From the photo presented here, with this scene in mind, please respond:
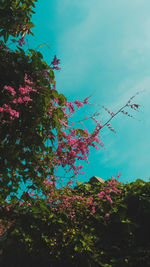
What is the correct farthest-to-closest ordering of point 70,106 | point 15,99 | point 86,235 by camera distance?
1. point 86,235
2. point 70,106
3. point 15,99

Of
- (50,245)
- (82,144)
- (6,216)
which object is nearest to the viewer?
(82,144)

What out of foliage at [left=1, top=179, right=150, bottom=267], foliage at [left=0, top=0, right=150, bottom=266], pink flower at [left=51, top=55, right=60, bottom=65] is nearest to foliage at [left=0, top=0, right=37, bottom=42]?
foliage at [left=0, top=0, right=150, bottom=266]

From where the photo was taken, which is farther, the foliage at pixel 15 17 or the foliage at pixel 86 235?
the foliage at pixel 86 235

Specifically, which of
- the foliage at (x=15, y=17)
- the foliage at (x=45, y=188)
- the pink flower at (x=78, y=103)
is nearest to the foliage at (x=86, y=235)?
the foliage at (x=45, y=188)

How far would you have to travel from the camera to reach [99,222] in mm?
5609

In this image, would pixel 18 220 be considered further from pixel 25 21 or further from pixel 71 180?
pixel 25 21

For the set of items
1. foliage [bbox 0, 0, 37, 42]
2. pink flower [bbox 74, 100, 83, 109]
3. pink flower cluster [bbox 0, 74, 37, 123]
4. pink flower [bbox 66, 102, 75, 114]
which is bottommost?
pink flower cluster [bbox 0, 74, 37, 123]

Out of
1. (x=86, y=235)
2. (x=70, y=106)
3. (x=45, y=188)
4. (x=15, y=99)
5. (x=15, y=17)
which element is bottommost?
(x=86, y=235)

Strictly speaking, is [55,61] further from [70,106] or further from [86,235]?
[86,235]

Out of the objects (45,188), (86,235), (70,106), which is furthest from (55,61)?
(86,235)

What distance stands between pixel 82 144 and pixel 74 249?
2489 mm

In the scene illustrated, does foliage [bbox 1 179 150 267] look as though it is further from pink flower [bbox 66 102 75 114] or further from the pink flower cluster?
the pink flower cluster

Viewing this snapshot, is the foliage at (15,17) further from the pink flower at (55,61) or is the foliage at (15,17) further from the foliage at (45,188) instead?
the pink flower at (55,61)

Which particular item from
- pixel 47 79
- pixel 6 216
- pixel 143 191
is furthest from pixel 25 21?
pixel 143 191
